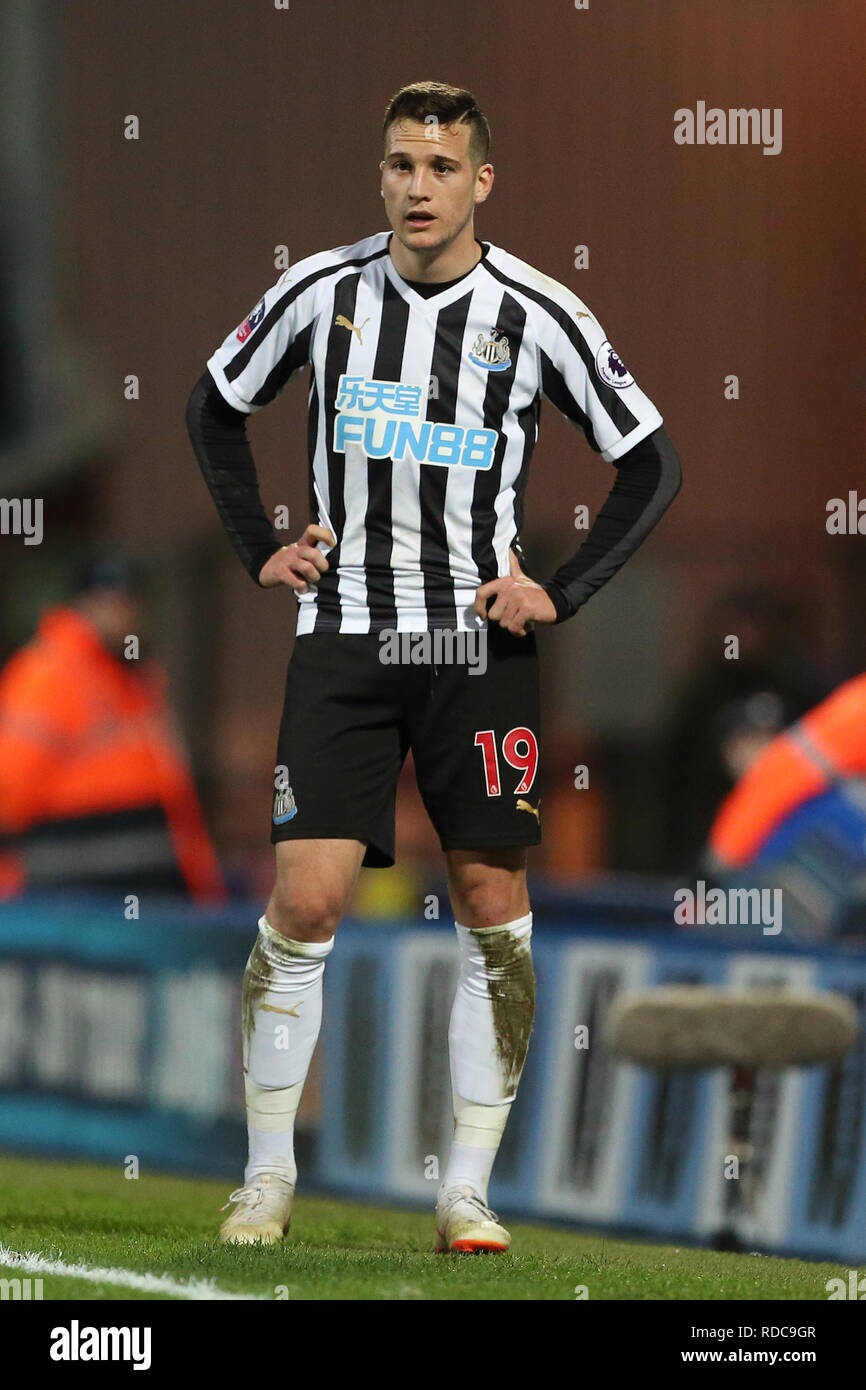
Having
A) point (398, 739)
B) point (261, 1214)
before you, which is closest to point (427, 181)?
point (398, 739)

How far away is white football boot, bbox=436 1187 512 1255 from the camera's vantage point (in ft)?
14.1

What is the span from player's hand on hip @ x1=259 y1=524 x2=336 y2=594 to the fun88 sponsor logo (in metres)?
0.18

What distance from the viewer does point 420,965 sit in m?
7.54

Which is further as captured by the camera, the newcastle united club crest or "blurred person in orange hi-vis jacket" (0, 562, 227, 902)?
"blurred person in orange hi-vis jacket" (0, 562, 227, 902)

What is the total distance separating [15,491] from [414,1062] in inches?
303

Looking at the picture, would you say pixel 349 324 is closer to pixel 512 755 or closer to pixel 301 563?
pixel 301 563

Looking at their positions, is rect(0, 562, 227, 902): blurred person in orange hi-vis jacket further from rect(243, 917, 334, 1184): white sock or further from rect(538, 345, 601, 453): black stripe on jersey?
rect(538, 345, 601, 453): black stripe on jersey

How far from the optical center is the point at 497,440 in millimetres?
4301

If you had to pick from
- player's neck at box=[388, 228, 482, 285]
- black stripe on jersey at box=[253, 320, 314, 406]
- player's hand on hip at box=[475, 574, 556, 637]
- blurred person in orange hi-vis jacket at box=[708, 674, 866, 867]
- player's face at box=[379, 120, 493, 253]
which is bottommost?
blurred person in orange hi-vis jacket at box=[708, 674, 866, 867]

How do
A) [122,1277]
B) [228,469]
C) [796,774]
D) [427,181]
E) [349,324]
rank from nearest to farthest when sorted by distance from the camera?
[122,1277] → [427,181] → [349,324] → [228,469] → [796,774]

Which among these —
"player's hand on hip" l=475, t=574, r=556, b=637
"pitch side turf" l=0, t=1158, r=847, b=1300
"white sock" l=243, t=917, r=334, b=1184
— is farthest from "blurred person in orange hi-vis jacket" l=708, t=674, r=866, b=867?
"white sock" l=243, t=917, r=334, b=1184

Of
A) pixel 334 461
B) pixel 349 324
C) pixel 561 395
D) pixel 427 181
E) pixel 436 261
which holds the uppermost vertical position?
pixel 427 181

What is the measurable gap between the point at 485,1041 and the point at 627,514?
1143mm

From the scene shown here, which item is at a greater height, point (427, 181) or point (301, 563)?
point (427, 181)
